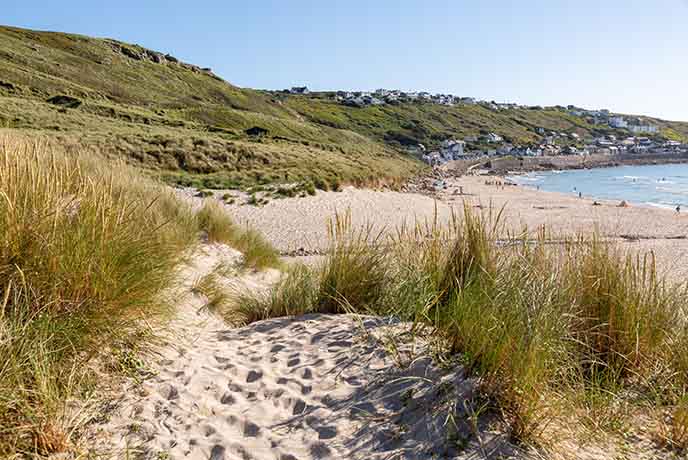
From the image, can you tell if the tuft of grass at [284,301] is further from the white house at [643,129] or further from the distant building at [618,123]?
the distant building at [618,123]

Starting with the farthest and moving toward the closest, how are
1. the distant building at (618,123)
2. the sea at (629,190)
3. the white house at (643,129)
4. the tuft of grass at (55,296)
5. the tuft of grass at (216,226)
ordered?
the distant building at (618,123) < the white house at (643,129) < the sea at (629,190) < the tuft of grass at (216,226) < the tuft of grass at (55,296)

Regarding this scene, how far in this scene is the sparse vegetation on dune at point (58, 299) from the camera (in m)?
2.35

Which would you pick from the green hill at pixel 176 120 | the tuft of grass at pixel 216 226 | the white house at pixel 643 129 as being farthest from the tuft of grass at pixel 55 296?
the white house at pixel 643 129

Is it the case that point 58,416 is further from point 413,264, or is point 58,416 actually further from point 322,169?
point 322,169


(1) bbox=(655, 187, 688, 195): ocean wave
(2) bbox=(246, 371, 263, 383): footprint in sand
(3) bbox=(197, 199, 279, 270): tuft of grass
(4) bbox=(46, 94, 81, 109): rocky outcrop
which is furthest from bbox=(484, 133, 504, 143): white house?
(2) bbox=(246, 371, 263, 383): footprint in sand

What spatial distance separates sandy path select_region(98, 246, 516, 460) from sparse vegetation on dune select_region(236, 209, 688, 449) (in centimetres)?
25

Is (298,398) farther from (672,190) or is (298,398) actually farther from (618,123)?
(618,123)

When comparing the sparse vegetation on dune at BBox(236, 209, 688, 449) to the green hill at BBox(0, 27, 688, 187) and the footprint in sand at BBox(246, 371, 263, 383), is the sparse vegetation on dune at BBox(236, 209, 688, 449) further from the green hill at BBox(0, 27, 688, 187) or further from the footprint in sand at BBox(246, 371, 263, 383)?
the green hill at BBox(0, 27, 688, 187)

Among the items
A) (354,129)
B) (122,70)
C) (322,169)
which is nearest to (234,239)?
(322,169)

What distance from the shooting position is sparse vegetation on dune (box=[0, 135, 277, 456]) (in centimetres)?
235

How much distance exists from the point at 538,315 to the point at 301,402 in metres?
1.61

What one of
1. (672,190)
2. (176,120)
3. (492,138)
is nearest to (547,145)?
(492,138)

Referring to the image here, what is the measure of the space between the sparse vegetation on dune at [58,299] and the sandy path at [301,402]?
1.07 feet

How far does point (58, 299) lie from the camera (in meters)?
2.96
